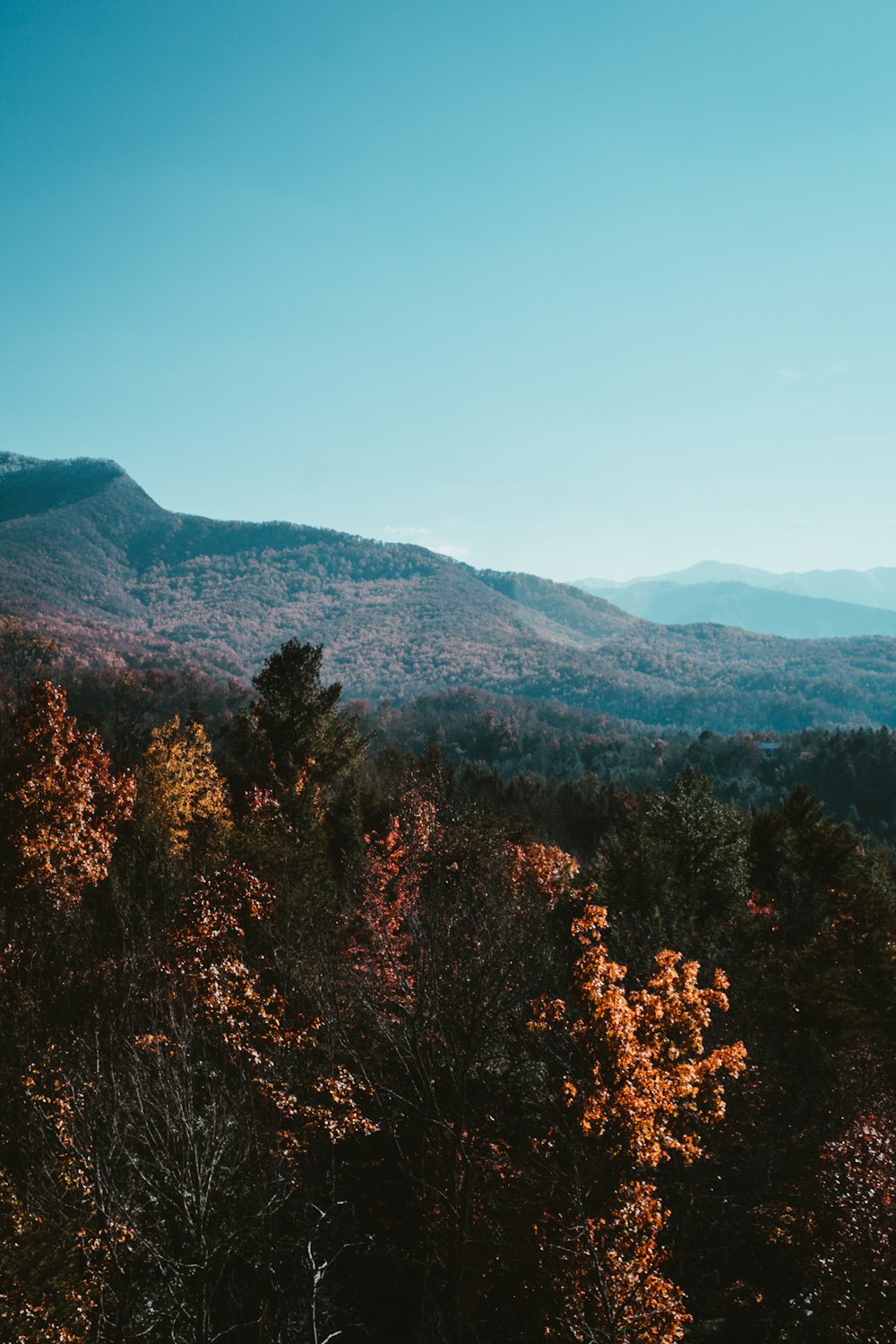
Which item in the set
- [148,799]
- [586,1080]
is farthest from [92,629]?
[586,1080]

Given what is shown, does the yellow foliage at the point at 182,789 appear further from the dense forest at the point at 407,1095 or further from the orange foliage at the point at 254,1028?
the orange foliage at the point at 254,1028

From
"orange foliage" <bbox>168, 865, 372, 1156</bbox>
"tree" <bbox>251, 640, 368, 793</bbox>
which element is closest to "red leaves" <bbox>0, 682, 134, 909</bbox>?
"orange foliage" <bbox>168, 865, 372, 1156</bbox>

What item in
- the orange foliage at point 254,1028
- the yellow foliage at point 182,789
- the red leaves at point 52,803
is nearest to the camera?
the orange foliage at point 254,1028

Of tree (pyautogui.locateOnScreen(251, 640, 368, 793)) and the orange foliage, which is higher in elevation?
tree (pyautogui.locateOnScreen(251, 640, 368, 793))

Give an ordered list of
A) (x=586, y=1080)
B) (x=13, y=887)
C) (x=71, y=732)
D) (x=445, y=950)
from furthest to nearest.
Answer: (x=71, y=732) < (x=13, y=887) < (x=445, y=950) < (x=586, y=1080)

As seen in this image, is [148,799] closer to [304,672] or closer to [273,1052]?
[304,672]

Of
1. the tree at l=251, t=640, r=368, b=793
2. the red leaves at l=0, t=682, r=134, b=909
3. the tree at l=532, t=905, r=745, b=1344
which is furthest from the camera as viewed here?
the tree at l=251, t=640, r=368, b=793

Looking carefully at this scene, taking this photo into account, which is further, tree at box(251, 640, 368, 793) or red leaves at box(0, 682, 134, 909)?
tree at box(251, 640, 368, 793)

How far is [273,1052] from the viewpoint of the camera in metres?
15.5

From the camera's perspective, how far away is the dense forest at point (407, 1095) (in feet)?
36.7

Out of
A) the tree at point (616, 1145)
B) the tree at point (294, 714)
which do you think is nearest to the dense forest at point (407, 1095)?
the tree at point (616, 1145)

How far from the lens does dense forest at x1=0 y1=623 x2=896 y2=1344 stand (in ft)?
36.7

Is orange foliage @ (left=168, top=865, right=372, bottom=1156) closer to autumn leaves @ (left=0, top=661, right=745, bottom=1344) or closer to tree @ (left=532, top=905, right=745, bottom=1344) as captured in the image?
autumn leaves @ (left=0, top=661, right=745, bottom=1344)

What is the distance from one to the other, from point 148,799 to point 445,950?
2221 centimetres
